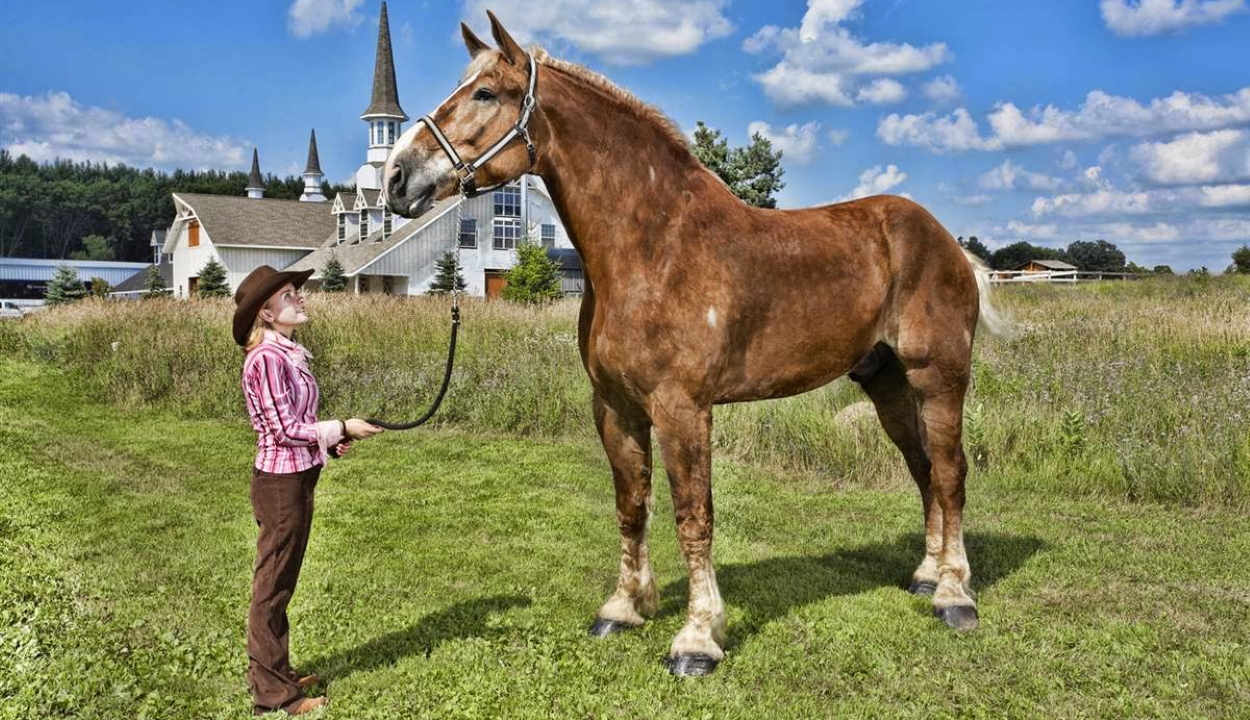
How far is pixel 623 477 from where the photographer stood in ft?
14.8

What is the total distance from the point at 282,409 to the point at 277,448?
0.55 feet

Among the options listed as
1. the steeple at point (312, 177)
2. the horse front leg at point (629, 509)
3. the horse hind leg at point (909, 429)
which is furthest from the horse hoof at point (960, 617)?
the steeple at point (312, 177)

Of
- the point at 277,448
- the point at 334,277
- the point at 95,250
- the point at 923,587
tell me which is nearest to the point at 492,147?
the point at 277,448

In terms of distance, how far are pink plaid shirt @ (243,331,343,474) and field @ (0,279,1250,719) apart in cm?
109

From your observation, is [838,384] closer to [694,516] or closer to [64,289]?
[694,516]

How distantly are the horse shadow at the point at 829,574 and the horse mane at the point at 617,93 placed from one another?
253 centimetres

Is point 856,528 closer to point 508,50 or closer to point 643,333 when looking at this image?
point 643,333

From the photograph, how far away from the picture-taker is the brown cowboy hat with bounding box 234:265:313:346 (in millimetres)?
3510

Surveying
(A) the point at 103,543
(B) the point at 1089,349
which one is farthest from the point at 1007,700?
(B) the point at 1089,349

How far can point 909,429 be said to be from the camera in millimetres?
5289

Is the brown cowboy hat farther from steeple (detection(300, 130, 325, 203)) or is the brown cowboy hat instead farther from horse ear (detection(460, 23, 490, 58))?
steeple (detection(300, 130, 325, 203))

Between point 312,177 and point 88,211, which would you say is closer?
point 312,177

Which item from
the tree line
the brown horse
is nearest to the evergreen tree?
the brown horse

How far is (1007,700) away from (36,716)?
4.06 metres
